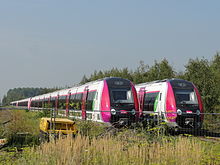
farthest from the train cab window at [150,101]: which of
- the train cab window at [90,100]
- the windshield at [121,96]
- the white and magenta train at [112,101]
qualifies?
the train cab window at [90,100]

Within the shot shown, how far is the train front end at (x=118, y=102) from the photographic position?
18.0 m

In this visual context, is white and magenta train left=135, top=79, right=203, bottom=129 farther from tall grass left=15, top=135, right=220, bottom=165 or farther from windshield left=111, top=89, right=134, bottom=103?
tall grass left=15, top=135, right=220, bottom=165

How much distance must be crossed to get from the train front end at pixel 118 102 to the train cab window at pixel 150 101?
1.61m

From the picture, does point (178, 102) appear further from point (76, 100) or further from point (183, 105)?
point (76, 100)

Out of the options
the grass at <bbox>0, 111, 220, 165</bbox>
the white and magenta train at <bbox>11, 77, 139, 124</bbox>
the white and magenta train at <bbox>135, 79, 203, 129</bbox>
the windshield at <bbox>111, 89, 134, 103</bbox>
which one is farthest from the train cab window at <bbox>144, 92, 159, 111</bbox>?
the grass at <bbox>0, 111, 220, 165</bbox>

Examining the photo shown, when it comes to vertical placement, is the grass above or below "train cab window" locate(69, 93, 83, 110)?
below

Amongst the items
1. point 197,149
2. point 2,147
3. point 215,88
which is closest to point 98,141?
point 197,149

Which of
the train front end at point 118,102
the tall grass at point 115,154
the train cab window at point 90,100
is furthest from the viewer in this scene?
the train cab window at point 90,100

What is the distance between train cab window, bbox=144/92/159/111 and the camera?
20.4 m

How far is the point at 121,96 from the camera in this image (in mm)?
19219

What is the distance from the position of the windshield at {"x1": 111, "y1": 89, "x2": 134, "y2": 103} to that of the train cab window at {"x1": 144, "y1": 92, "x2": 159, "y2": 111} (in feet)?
5.96

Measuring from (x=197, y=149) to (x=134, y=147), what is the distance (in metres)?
1.57

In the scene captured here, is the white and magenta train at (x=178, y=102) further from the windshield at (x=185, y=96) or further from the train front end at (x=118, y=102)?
the train front end at (x=118, y=102)

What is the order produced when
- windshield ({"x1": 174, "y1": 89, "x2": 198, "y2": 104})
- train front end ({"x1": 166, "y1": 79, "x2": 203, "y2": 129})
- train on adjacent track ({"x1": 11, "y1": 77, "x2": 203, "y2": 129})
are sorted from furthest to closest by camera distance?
1. windshield ({"x1": 174, "y1": 89, "x2": 198, "y2": 104})
2. train on adjacent track ({"x1": 11, "y1": 77, "x2": 203, "y2": 129})
3. train front end ({"x1": 166, "y1": 79, "x2": 203, "y2": 129})
